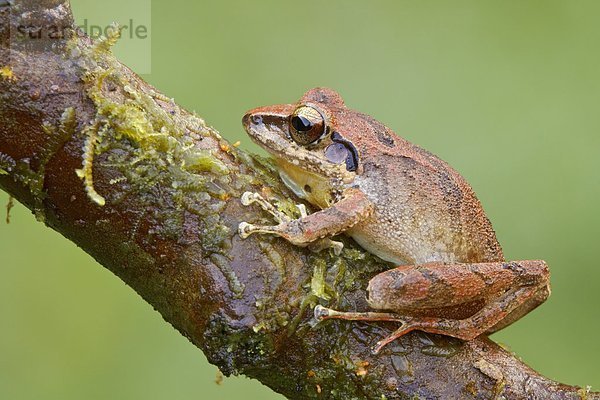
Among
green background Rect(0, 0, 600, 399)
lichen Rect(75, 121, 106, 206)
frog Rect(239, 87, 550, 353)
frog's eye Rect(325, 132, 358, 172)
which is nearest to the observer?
lichen Rect(75, 121, 106, 206)

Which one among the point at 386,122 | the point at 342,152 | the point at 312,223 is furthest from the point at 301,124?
the point at 386,122

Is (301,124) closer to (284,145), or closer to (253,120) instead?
(284,145)

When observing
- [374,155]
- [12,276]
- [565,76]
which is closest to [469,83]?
[565,76]

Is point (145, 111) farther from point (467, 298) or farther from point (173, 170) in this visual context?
point (467, 298)

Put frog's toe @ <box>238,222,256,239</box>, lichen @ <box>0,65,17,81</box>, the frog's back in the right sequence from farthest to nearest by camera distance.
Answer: the frog's back, frog's toe @ <box>238,222,256,239</box>, lichen @ <box>0,65,17,81</box>

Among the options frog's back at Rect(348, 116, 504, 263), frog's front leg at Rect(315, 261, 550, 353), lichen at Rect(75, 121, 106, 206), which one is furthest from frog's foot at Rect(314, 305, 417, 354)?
lichen at Rect(75, 121, 106, 206)

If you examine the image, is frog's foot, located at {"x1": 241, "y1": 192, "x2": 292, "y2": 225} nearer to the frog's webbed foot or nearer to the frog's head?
the frog's webbed foot

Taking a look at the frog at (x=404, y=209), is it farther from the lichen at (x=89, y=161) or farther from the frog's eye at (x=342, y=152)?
the lichen at (x=89, y=161)

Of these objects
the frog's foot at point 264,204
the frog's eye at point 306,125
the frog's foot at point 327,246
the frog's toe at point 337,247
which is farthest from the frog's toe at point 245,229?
the frog's eye at point 306,125
